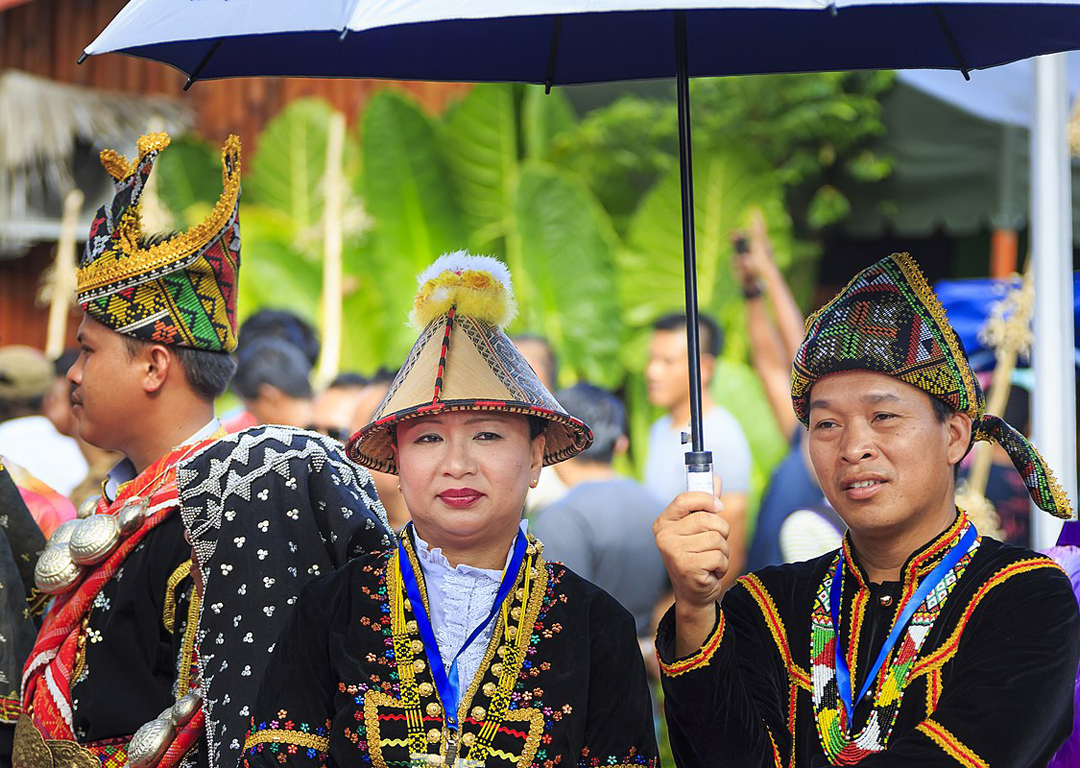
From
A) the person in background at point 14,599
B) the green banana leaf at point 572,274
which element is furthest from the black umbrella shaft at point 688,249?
the green banana leaf at point 572,274

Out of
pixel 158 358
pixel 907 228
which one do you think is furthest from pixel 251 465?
pixel 907 228

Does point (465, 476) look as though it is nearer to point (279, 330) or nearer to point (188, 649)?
point (188, 649)

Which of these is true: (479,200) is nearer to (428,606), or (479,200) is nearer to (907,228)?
(907,228)

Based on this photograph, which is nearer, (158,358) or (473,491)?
(473,491)

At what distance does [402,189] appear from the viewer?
35.6 feet

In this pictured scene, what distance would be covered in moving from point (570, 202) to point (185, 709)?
7123 millimetres

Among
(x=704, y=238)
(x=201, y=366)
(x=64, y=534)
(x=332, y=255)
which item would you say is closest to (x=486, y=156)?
(x=332, y=255)

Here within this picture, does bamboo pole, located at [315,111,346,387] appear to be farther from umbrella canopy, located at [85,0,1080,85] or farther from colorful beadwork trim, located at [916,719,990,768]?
colorful beadwork trim, located at [916,719,990,768]

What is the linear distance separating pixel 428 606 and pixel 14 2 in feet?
33.8

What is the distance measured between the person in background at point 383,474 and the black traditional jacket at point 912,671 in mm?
2673

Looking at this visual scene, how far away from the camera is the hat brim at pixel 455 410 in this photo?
9.03ft

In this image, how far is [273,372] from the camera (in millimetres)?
6703

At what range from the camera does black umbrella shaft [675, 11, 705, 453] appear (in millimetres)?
2852

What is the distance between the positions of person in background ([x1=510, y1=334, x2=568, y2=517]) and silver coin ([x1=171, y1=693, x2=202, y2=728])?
11.5 ft
